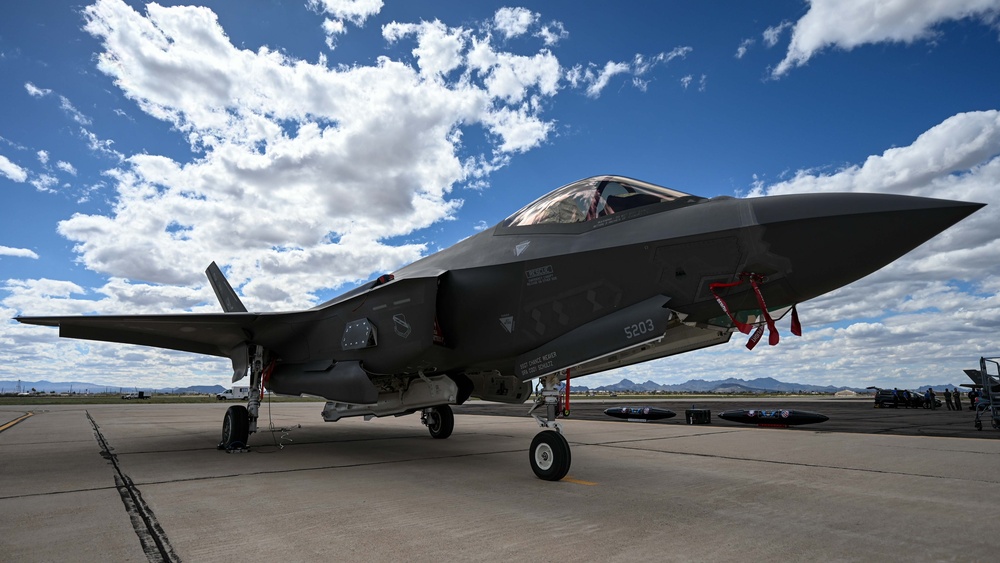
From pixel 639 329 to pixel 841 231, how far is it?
1673 mm

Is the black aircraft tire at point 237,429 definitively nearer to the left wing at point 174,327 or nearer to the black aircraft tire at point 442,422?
the left wing at point 174,327

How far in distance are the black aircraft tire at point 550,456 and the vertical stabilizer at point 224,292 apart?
930 cm

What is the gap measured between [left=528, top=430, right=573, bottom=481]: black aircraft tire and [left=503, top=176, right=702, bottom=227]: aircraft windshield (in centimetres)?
229

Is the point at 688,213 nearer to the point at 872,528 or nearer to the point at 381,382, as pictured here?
the point at 872,528

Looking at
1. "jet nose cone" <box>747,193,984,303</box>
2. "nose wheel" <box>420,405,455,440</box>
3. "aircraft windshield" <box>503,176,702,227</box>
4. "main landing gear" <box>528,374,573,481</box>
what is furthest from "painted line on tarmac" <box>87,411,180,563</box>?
"nose wheel" <box>420,405,455,440</box>

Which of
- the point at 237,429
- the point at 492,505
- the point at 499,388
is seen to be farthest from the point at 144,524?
the point at 499,388

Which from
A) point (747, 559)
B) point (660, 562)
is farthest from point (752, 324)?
point (660, 562)

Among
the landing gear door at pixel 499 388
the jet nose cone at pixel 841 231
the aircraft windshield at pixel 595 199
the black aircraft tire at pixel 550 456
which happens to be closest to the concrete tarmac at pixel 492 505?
the black aircraft tire at pixel 550 456

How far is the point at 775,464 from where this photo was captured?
22.5 ft

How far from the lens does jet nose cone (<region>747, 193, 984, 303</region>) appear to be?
3.52m

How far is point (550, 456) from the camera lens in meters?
5.30

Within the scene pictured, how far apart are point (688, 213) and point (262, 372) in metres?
7.34

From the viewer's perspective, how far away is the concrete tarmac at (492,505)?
3.12 meters

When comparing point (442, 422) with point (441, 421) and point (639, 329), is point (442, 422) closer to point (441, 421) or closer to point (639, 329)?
point (441, 421)
